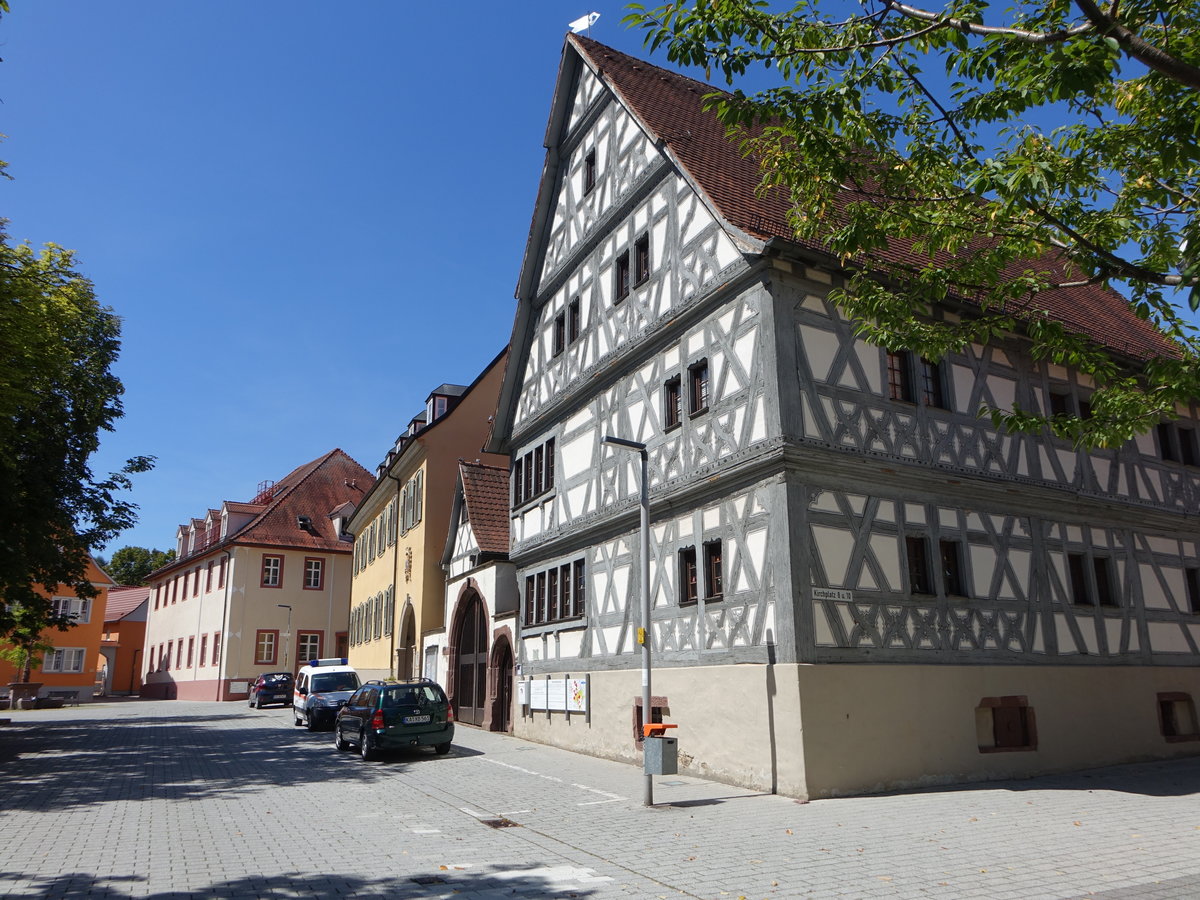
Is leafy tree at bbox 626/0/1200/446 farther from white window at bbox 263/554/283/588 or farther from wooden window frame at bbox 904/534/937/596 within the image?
white window at bbox 263/554/283/588

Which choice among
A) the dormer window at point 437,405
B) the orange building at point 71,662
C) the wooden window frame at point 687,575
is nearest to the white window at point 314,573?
the orange building at point 71,662

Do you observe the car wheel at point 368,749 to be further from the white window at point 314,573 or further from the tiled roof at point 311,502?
the white window at point 314,573

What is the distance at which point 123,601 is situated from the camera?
6912 centimetres

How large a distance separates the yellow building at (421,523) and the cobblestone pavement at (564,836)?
46.8 feet

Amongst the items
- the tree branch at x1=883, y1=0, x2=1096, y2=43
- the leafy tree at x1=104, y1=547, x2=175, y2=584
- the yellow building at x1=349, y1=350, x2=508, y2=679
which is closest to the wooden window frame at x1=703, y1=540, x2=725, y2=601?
the tree branch at x1=883, y1=0, x2=1096, y2=43

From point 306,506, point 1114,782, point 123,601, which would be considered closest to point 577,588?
point 1114,782

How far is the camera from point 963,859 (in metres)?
8.60

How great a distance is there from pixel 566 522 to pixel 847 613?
839cm

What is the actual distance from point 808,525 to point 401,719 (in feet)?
31.7

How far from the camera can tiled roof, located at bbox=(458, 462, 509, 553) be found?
25.5m

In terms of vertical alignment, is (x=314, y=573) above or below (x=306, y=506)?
below

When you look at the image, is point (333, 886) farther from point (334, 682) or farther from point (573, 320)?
point (334, 682)

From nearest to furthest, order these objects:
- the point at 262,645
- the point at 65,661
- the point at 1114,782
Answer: the point at 1114,782, the point at 262,645, the point at 65,661

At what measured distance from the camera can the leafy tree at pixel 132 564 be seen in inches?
3177
